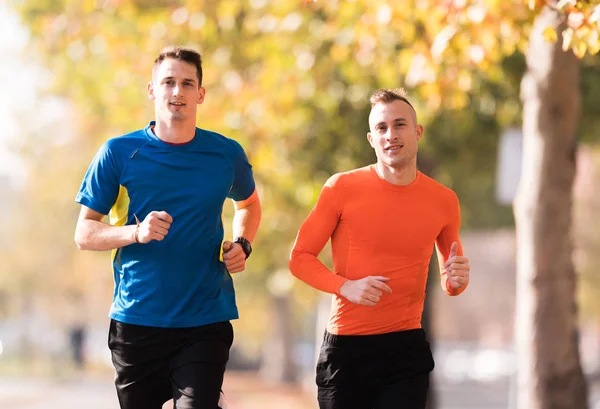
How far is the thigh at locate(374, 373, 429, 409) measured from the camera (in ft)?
18.7

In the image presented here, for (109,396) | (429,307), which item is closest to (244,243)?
(429,307)

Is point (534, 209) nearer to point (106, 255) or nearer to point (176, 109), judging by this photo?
point (176, 109)

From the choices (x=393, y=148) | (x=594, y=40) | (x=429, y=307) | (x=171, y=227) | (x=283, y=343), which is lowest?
(x=171, y=227)

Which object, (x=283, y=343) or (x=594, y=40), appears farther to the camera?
(x=283, y=343)

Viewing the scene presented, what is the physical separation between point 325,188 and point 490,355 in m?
60.1

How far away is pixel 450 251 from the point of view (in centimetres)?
575

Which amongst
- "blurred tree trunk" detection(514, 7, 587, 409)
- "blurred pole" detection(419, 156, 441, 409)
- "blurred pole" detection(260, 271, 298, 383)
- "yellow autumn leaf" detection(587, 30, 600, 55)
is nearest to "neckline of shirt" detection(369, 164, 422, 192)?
"yellow autumn leaf" detection(587, 30, 600, 55)

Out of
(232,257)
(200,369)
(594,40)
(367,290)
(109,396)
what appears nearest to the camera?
(367,290)

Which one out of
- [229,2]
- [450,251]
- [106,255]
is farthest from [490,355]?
[450,251]

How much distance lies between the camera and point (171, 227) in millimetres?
5617

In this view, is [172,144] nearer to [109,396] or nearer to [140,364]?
[140,364]

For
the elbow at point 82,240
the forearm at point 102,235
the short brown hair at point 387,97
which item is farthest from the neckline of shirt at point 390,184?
the elbow at point 82,240

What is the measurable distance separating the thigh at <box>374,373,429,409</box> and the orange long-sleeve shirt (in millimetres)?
246

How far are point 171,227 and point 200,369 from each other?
2.07 ft
